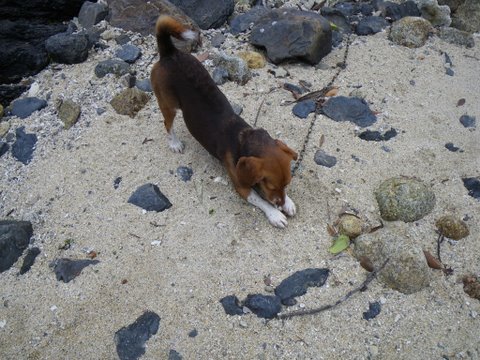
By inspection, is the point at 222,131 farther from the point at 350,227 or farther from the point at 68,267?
the point at 68,267

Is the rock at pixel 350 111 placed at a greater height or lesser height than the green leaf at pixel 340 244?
greater

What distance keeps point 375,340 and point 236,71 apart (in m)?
3.30

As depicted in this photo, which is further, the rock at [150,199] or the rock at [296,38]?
the rock at [296,38]

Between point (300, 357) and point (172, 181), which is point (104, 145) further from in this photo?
point (300, 357)

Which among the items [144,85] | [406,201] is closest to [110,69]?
[144,85]

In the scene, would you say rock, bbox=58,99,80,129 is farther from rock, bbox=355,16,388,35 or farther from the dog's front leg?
rock, bbox=355,16,388,35

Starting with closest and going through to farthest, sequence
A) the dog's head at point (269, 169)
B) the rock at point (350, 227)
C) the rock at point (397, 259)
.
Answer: the rock at point (397, 259) → the dog's head at point (269, 169) → the rock at point (350, 227)

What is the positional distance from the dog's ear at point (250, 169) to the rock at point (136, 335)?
130 centimetres

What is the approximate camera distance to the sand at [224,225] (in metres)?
3.50

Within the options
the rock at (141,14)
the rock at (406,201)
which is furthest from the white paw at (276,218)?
the rock at (141,14)

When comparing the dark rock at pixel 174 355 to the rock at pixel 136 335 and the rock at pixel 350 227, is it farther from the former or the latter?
the rock at pixel 350 227

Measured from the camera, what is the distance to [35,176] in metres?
4.69

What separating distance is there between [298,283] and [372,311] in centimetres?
59

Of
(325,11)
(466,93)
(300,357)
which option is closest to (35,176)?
(300,357)
